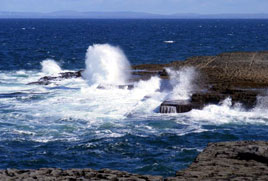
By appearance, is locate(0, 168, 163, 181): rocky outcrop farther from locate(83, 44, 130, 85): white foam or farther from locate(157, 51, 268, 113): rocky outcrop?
locate(83, 44, 130, 85): white foam

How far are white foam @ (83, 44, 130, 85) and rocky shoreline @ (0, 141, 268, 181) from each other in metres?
19.5

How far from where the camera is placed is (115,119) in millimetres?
24672

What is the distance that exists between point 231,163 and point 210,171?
90cm

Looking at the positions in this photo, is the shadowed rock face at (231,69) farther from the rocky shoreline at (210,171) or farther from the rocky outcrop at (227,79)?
the rocky shoreline at (210,171)

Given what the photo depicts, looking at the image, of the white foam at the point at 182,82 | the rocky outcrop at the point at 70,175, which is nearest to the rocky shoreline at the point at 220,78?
the white foam at the point at 182,82

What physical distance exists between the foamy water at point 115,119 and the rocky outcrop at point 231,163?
3659 mm

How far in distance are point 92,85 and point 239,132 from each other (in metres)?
14.1

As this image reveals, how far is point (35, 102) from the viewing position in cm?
2884

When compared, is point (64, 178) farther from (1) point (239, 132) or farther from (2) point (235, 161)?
(1) point (239, 132)

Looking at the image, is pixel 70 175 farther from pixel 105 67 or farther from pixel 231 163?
pixel 105 67

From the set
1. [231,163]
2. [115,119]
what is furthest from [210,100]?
[231,163]

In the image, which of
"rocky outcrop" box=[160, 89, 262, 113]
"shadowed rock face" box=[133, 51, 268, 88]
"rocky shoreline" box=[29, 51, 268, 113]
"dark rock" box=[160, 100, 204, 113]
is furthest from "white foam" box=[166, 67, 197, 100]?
"dark rock" box=[160, 100, 204, 113]

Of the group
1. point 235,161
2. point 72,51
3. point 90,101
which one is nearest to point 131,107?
point 90,101

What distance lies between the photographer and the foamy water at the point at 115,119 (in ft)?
65.7
